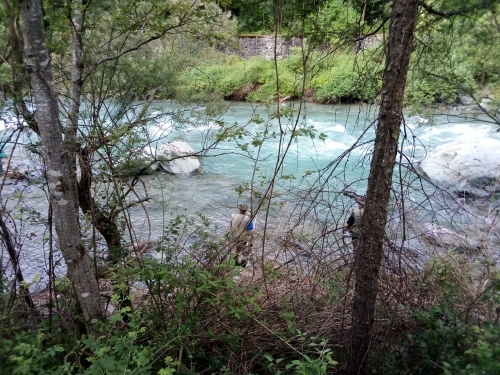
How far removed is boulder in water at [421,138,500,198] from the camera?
378 inches

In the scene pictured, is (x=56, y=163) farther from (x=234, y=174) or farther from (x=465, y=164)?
(x=465, y=164)

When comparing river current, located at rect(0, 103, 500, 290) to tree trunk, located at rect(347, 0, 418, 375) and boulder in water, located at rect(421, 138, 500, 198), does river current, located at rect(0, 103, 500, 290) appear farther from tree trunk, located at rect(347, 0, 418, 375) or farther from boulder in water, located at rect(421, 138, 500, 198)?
tree trunk, located at rect(347, 0, 418, 375)

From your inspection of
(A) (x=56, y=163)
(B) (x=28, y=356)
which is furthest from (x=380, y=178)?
(B) (x=28, y=356)

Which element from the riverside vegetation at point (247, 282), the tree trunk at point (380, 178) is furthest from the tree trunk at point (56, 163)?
the tree trunk at point (380, 178)

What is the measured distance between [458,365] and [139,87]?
6002 mm

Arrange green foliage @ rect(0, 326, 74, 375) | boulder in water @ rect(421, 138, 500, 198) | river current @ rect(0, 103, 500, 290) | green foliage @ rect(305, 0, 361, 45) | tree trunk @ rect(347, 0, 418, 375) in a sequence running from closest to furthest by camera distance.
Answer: green foliage @ rect(0, 326, 74, 375)
tree trunk @ rect(347, 0, 418, 375)
green foliage @ rect(305, 0, 361, 45)
river current @ rect(0, 103, 500, 290)
boulder in water @ rect(421, 138, 500, 198)

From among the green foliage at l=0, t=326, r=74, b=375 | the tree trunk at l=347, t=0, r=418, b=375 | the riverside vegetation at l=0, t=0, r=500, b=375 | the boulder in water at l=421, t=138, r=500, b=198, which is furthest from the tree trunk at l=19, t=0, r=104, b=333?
the boulder in water at l=421, t=138, r=500, b=198

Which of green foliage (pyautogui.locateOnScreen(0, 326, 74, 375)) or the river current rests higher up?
green foliage (pyautogui.locateOnScreen(0, 326, 74, 375))

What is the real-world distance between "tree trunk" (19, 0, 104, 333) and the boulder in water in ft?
28.3

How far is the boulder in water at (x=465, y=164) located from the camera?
960 cm

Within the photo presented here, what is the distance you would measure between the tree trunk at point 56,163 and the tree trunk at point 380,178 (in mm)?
1902

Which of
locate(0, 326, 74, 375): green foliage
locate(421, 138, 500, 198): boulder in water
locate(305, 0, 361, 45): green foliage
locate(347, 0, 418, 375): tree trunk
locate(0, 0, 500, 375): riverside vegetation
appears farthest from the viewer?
locate(421, 138, 500, 198): boulder in water

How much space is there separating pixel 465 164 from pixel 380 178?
9137mm

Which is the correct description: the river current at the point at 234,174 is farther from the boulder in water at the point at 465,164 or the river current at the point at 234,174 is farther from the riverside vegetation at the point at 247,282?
the riverside vegetation at the point at 247,282
